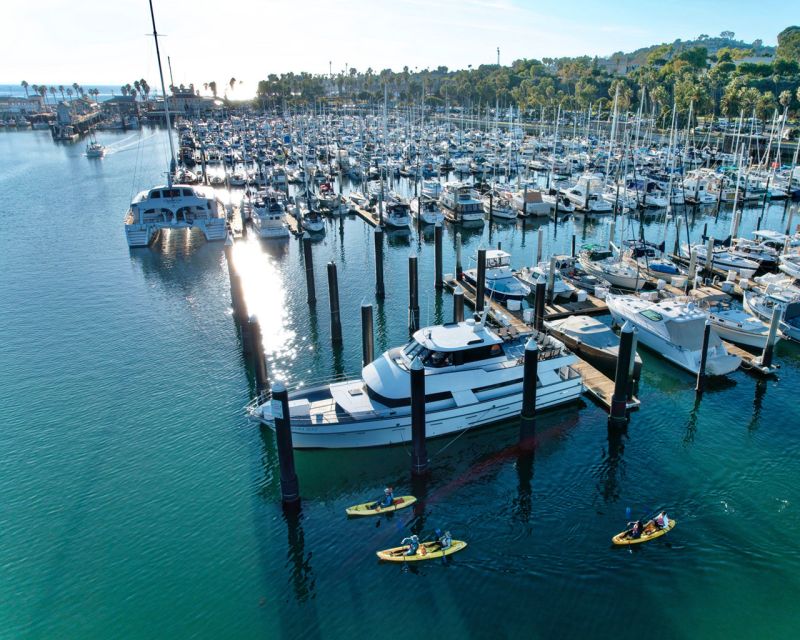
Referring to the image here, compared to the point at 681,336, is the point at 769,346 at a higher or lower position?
lower

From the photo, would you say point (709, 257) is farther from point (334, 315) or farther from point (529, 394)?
point (334, 315)

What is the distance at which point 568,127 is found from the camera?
509 feet

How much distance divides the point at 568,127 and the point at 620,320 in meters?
130

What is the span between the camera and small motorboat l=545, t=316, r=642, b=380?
3378 centimetres

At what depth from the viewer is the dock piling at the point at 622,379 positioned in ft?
89.7

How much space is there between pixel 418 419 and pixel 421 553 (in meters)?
5.30

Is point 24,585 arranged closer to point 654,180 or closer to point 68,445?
point 68,445

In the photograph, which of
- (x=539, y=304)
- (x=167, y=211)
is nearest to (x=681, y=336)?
(x=539, y=304)

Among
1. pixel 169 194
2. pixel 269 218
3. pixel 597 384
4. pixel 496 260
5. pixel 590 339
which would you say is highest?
pixel 169 194

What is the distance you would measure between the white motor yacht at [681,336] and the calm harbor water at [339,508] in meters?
1.34

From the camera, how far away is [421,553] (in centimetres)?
2116

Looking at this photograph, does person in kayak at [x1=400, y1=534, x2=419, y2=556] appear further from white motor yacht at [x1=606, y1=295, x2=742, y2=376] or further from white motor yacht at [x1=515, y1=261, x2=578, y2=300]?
white motor yacht at [x1=515, y1=261, x2=578, y2=300]

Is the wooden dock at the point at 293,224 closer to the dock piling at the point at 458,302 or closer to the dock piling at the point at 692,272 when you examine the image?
the dock piling at the point at 458,302

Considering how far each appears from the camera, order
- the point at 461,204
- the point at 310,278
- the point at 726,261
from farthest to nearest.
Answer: the point at 461,204, the point at 726,261, the point at 310,278
